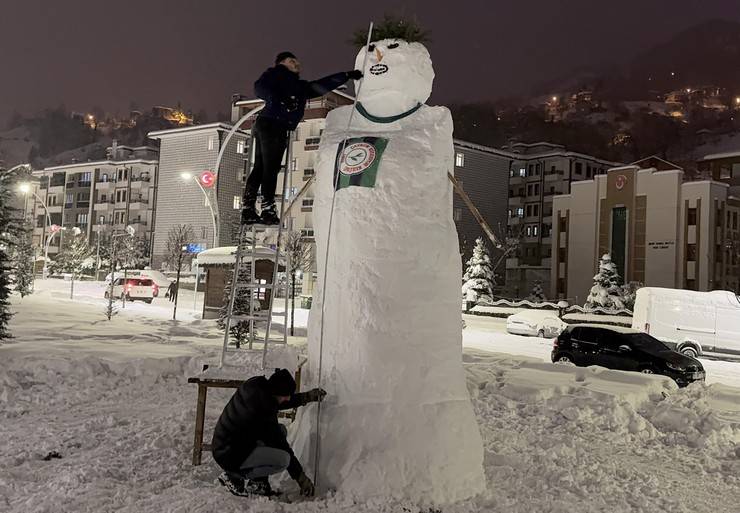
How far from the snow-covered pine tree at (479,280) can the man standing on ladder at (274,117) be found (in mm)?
36102

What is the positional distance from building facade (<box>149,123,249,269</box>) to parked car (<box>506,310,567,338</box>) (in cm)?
2777

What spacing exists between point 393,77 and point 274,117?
1276mm

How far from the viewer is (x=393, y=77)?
6.27 meters

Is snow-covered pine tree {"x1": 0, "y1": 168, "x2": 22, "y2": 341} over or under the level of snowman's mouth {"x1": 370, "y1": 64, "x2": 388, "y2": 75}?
under

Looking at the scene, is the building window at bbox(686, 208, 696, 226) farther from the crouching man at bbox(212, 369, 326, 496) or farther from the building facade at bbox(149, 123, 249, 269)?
the crouching man at bbox(212, 369, 326, 496)

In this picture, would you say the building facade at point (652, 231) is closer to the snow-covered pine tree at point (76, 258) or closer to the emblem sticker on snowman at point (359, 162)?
the snow-covered pine tree at point (76, 258)

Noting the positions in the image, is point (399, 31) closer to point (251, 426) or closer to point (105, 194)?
point (251, 426)

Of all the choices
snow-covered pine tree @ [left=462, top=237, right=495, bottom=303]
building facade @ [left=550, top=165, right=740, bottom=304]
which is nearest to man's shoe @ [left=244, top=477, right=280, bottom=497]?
snow-covered pine tree @ [left=462, top=237, right=495, bottom=303]

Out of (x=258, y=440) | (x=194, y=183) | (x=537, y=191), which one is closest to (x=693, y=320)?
(x=258, y=440)

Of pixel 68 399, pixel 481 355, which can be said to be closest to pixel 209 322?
pixel 481 355

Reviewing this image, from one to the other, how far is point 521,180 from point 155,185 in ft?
122

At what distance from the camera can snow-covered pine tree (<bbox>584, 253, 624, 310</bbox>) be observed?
123ft

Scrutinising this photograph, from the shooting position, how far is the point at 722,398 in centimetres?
1268

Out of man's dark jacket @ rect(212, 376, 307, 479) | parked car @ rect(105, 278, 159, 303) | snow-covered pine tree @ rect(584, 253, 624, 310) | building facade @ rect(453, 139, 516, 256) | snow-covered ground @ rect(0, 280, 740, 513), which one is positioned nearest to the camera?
man's dark jacket @ rect(212, 376, 307, 479)
